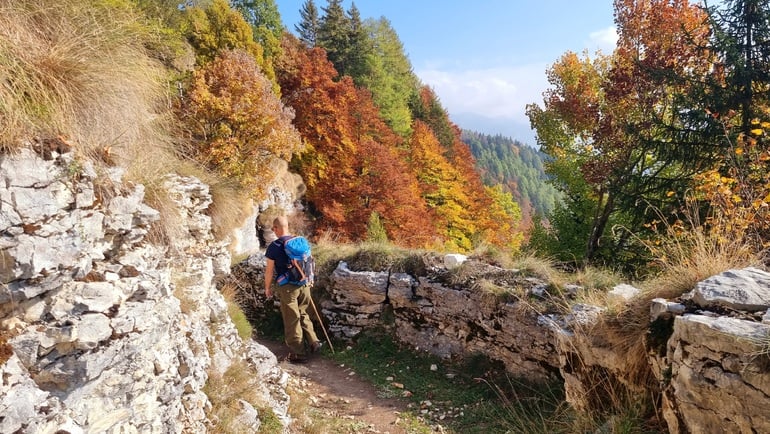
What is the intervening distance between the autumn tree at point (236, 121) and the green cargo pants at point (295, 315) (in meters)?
5.29

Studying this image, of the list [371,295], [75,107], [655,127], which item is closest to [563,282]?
[371,295]

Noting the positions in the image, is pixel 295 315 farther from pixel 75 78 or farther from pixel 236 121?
pixel 236 121

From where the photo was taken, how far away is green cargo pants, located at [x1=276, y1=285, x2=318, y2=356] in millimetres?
Answer: 6820

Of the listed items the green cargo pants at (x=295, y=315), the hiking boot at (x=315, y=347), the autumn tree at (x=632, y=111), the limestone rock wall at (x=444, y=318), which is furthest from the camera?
the autumn tree at (x=632, y=111)

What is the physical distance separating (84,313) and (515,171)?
140678mm

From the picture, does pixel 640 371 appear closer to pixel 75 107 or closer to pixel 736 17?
pixel 75 107

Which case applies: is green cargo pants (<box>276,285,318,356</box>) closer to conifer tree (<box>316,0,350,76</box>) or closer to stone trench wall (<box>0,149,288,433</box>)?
stone trench wall (<box>0,149,288,433</box>)

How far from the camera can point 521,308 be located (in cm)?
605

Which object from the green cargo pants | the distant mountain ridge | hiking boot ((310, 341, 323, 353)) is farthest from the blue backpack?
the distant mountain ridge

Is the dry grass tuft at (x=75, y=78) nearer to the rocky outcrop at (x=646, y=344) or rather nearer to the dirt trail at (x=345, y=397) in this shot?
the dirt trail at (x=345, y=397)

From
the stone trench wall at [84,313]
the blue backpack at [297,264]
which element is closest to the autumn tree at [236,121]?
the blue backpack at [297,264]

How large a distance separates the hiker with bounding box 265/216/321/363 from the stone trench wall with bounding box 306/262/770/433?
10.4ft

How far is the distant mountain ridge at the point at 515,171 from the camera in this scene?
4368 inches

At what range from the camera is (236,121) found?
11.3 metres
